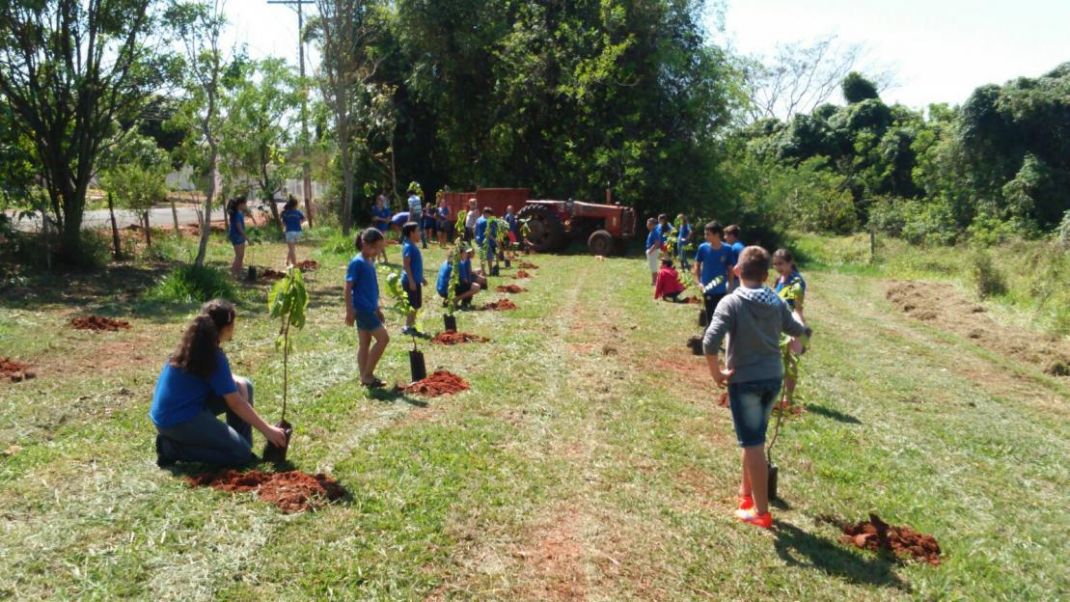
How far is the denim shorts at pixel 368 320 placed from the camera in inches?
311

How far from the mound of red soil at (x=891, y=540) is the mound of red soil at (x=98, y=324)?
976 cm

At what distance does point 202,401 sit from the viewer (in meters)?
5.57

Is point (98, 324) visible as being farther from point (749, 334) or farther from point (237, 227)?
point (749, 334)

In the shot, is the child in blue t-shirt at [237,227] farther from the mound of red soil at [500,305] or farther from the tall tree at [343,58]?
the tall tree at [343,58]

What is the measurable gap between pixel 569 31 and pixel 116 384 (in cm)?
2357

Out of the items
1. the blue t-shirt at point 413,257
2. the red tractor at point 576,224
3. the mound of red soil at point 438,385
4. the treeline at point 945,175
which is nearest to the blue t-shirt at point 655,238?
the red tractor at point 576,224

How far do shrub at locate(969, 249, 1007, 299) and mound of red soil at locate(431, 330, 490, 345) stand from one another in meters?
14.5

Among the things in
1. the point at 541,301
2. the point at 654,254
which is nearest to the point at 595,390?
the point at 541,301

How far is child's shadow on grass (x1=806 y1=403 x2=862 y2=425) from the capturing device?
8.55 meters

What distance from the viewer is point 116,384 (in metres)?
8.10

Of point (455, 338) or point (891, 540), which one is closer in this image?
point (891, 540)

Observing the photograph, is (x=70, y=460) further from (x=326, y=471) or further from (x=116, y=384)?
(x=116, y=384)

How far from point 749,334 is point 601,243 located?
19.7m

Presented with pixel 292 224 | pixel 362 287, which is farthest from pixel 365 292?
pixel 292 224
